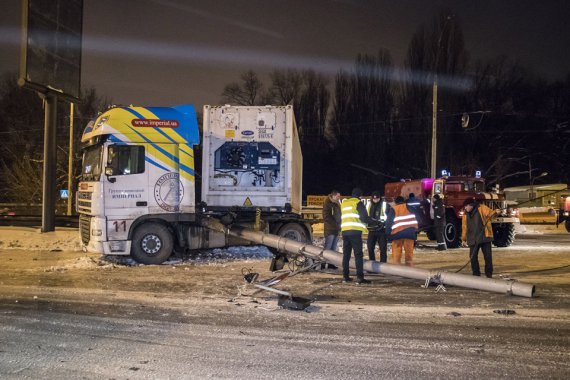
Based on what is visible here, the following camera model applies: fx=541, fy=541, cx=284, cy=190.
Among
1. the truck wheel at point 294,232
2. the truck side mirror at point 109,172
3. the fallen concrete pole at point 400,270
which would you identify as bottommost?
the fallen concrete pole at point 400,270

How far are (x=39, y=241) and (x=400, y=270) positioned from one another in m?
12.3

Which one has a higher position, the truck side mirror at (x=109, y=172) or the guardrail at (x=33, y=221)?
the truck side mirror at (x=109, y=172)

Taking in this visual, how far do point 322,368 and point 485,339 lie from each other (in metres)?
2.33

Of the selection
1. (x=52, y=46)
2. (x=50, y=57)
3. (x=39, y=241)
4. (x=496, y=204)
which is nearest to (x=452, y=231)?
(x=496, y=204)

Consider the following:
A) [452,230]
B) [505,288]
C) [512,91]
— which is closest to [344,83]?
[512,91]

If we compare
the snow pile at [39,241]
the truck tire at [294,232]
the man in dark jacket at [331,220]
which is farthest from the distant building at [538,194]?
the snow pile at [39,241]

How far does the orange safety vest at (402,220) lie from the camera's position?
37.8 feet

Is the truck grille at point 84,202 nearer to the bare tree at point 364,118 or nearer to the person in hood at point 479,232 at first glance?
the person in hood at point 479,232

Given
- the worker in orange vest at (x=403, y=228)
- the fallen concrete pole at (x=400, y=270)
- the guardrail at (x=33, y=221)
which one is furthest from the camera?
the guardrail at (x=33, y=221)

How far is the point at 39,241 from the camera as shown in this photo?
686 inches

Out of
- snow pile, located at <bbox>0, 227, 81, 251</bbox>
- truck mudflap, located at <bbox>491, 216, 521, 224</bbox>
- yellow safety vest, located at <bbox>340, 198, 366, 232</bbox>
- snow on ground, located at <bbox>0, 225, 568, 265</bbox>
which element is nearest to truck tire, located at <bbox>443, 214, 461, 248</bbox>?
truck mudflap, located at <bbox>491, 216, 521, 224</bbox>

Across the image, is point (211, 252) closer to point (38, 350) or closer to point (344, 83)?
point (38, 350)

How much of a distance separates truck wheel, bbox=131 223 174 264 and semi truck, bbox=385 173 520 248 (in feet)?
29.3

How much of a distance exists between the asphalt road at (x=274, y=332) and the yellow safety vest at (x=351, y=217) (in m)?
1.11
